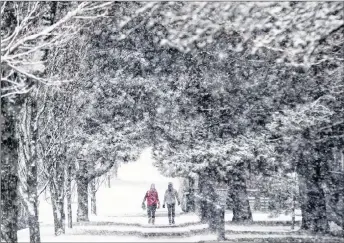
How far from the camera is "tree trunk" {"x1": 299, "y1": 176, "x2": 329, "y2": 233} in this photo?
19797 millimetres

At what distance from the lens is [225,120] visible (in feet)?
65.8

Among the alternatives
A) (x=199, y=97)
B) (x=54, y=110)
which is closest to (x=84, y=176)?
(x=54, y=110)

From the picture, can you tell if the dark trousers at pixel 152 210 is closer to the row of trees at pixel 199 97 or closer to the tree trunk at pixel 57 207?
the row of trees at pixel 199 97

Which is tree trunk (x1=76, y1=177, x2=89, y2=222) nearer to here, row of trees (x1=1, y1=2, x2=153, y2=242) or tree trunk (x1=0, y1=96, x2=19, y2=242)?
row of trees (x1=1, y1=2, x2=153, y2=242)

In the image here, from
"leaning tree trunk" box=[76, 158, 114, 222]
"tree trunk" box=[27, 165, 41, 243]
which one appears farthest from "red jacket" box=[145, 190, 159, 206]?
"tree trunk" box=[27, 165, 41, 243]

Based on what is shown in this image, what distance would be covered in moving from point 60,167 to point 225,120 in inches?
231

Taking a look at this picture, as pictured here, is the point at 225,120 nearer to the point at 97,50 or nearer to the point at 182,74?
the point at 182,74

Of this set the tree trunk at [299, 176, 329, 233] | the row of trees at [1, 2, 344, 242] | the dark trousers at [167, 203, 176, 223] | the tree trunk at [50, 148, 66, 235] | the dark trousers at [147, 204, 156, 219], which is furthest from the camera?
the dark trousers at [147, 204, 156, 219]

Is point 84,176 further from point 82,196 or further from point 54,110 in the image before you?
point 54,110

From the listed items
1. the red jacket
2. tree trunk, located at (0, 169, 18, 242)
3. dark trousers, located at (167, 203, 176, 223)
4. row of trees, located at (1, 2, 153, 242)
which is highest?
row of trees, located at (1, 2, 153, 242)

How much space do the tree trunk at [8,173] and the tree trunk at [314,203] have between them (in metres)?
12.4

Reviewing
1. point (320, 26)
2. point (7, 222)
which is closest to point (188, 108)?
point (320, 26)

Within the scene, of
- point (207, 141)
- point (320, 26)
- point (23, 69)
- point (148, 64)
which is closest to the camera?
point (23, 69)

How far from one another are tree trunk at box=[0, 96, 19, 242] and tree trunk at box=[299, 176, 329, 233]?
40.8ft
